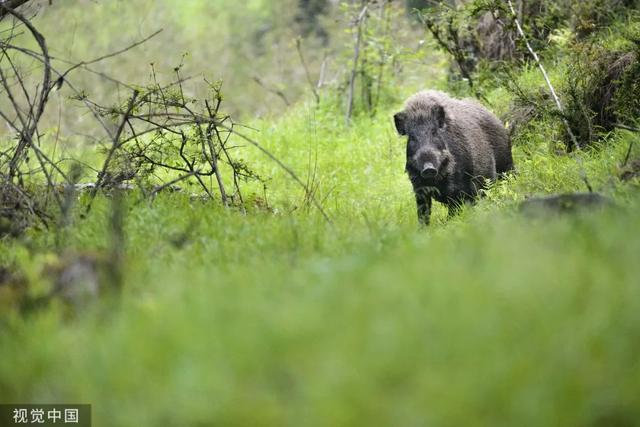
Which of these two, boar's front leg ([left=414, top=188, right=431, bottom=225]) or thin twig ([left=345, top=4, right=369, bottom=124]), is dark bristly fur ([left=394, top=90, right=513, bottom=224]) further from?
thin twig ([left=345, top=4, right=369, bottom=124])

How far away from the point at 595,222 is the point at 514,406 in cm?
184

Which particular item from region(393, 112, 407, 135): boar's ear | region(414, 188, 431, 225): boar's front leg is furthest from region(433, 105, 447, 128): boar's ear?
region(414, 188, 431, 225): boar's front leg

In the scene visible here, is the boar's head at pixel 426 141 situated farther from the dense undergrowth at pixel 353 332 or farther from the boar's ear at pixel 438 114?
the dense undergrowth at pixel 353 332

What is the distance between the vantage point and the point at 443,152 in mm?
8305

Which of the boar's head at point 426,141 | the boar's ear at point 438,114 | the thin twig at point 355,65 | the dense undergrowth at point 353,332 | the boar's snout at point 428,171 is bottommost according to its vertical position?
the dense undergrowth at point 353,332

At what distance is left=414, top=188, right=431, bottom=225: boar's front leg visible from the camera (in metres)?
8.09

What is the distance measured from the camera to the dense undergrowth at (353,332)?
2752mm

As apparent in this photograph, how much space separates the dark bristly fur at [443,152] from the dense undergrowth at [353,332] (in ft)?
10.8

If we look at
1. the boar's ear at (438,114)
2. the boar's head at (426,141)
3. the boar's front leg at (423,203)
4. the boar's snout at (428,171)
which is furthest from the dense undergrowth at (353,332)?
the boar's ear at (438,114)

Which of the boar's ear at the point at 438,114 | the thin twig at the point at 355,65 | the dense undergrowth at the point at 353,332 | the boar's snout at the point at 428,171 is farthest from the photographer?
the thin twig at the point at 355,65

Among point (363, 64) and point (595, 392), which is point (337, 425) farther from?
point (363, 64)

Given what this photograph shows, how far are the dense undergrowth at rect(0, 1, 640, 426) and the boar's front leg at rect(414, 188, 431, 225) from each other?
317 cm

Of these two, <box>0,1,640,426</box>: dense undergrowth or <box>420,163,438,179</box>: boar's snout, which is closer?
<box>0,1,640,426</box>: dense undergrowth

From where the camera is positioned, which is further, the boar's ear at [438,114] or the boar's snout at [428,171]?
the boar's ear at [438,114]
